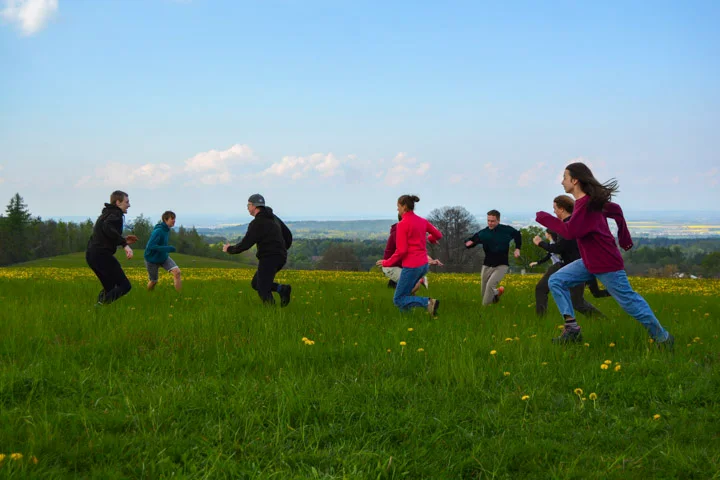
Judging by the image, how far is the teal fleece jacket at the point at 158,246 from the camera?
41.1ft

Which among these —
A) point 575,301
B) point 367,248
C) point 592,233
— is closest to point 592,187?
point 592,233

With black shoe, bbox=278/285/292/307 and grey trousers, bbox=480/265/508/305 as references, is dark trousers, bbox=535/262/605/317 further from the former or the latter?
black shoe, bbox=278/285/292/307

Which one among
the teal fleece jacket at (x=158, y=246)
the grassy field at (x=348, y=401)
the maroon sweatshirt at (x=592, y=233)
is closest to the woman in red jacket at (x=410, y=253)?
the grassy field at (x=348, y=401)

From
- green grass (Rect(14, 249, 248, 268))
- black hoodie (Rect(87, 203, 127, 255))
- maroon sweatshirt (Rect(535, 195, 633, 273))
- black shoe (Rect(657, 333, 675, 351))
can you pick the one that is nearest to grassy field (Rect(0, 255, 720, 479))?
black shoe (Rect(657, 333, 675, 351))

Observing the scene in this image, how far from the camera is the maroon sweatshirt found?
6723mm

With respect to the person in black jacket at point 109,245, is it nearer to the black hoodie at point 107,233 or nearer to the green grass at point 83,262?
the black hoodie at point 107,233

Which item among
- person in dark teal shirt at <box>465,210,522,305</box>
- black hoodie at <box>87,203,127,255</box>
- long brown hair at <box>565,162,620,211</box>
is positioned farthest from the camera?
person in dark teal shirt at <box>465,210,522,305</box>

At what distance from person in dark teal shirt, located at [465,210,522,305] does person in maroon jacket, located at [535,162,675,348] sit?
3554 mm

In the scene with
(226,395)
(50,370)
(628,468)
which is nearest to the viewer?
(628,468)

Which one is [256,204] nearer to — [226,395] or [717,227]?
[226,395]

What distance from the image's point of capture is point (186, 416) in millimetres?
4305

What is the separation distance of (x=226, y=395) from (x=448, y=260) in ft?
185

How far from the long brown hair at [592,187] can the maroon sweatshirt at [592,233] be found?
0.28ft

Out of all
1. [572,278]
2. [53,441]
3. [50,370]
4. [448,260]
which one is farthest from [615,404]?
[448,260]
